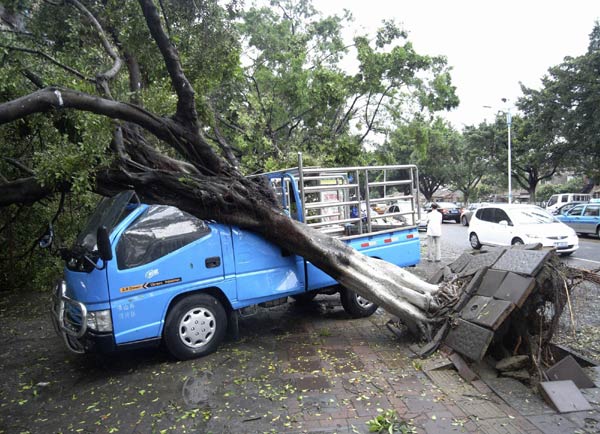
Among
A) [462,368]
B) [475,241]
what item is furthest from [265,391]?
[475,241]

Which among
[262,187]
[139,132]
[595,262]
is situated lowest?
[595,262]

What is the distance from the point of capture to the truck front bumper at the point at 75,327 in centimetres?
448

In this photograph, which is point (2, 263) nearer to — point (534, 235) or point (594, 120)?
point (534, 235)

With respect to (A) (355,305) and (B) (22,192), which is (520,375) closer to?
(A) (355,305)

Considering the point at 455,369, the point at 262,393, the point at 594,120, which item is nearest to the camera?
the point at 262,393

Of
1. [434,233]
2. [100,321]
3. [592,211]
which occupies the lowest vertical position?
[592,211]

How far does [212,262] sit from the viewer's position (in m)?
5.21

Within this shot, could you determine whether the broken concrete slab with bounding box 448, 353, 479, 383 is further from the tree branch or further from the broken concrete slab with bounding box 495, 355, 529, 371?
the tree branch

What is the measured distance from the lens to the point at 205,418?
151 inches

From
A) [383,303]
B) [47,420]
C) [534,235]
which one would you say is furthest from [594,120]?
[47,420]

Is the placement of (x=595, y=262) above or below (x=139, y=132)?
below

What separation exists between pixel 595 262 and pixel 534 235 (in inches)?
62.4

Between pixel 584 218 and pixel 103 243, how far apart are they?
18.2 meters

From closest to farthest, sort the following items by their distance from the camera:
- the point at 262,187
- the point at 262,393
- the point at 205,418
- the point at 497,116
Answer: the point at 205,418, the point at 262,393, the point at 262,187, the point at 497,116
